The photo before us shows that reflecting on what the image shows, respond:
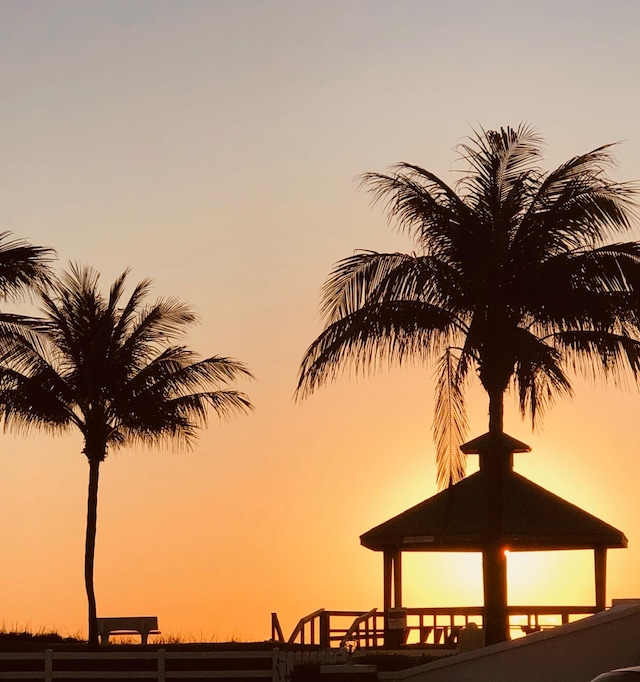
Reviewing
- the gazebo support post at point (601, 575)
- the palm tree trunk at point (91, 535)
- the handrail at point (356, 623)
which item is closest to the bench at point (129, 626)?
the palm tree trunk at point (91, 535)

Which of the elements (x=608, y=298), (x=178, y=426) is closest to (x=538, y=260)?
(x=608, y=298)

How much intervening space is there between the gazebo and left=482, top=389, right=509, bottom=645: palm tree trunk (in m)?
7.06

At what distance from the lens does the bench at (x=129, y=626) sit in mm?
40719

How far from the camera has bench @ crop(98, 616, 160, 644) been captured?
134ft

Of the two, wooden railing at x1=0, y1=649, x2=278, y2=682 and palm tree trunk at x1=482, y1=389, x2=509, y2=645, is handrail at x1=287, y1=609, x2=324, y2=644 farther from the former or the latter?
palm tree trunk at x1=482, y1=389, x2=509, y2=645

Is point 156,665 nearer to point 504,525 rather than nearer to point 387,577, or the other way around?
point 387,577

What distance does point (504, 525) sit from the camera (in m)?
35.1

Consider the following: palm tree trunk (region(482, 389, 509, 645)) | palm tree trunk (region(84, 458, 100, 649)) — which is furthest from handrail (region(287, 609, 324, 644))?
palm tree trunk (region(482, 389, 509, 645))

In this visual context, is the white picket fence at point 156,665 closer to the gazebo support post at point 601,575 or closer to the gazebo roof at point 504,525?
the gazebo roof at point 504,525

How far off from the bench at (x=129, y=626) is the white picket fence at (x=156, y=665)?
307 inches

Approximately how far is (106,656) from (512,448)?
1252 cm

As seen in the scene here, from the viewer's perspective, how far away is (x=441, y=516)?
35906 millimetres

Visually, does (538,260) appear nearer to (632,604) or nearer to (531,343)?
(531,343)

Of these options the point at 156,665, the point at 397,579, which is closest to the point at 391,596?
the point at 397,579
